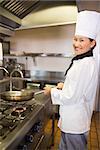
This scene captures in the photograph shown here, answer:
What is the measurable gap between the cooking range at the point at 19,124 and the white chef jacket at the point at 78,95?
195mm

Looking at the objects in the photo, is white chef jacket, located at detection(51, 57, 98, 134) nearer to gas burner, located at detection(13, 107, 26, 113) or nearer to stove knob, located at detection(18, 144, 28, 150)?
gas burner, located at detection(13, 107, 26, 113)

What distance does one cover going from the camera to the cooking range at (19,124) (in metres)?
0.99

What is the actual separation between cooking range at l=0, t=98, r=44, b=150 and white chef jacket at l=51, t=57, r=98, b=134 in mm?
195

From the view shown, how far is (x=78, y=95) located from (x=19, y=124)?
1.42 ft

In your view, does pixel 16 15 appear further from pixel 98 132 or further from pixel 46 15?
pixel 98 132

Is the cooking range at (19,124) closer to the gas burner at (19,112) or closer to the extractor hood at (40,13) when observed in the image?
the gas burner at (19,112)

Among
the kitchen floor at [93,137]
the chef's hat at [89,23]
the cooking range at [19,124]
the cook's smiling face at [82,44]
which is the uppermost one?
the chef's hat at [89,23]

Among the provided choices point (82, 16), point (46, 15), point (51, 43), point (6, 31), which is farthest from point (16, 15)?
point (51, 43)

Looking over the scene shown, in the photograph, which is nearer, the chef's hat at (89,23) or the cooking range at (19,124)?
the cooking range at (19,124)

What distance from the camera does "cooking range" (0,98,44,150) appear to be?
99cm

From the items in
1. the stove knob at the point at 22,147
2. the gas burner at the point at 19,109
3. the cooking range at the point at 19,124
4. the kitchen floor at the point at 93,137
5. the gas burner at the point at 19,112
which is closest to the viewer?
the cooking range at the point at 19,124

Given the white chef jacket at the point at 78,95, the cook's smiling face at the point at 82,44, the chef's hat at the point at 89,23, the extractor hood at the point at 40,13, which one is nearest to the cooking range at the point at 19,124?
the white chef jacket at the point at 78,95

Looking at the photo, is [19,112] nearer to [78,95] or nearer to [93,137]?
[78,95]

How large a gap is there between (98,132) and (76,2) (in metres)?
1.83
